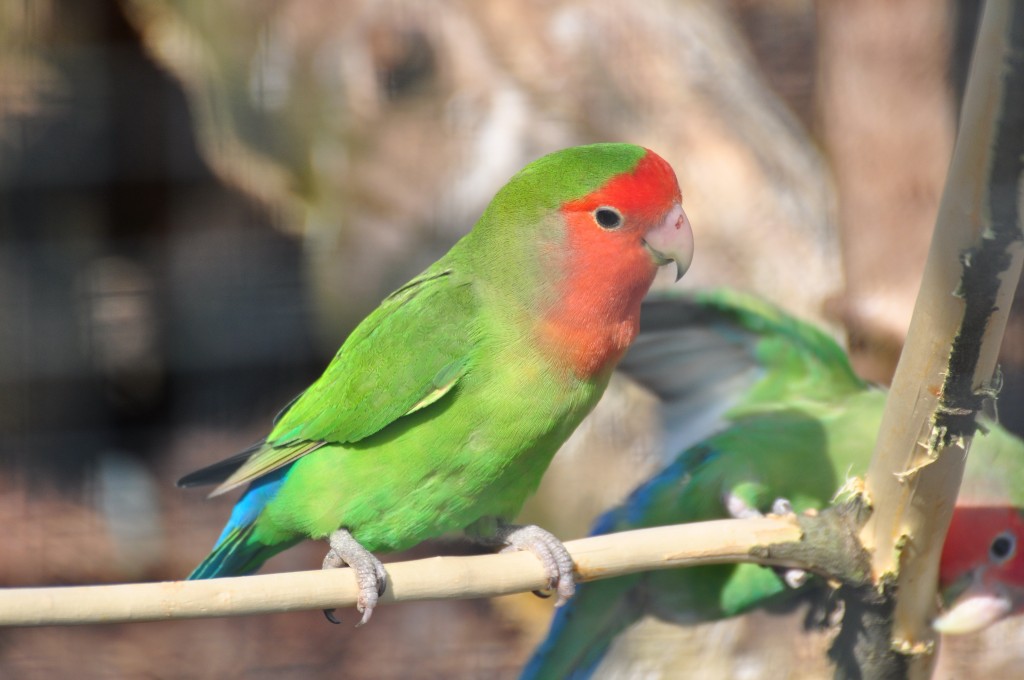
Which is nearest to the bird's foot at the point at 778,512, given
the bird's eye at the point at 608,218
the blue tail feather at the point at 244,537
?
the bird's eye at the point at 608,218

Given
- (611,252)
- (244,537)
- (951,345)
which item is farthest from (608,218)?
(244,537)

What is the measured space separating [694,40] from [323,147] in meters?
0.81

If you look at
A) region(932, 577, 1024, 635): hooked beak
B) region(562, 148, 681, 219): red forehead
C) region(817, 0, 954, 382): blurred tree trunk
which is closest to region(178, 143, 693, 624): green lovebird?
region(562, 148, 681, 219): red forehead

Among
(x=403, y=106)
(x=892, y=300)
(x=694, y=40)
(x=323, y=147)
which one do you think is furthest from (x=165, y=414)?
(x=892, y=300)

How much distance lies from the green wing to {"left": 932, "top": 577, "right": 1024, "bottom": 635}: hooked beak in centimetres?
64

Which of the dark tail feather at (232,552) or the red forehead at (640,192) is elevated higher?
the red forehead at (640,192)

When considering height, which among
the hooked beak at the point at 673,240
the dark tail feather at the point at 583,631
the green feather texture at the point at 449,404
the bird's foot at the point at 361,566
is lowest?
the dark tail feather at the point at 583,631

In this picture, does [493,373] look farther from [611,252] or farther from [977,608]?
[977,608]

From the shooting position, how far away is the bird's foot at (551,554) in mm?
1031

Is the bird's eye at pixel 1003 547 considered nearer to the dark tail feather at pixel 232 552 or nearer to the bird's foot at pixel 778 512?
the bird's foot at pixel 778 512

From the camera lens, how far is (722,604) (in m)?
1.37

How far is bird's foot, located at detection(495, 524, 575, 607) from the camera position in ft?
3.38

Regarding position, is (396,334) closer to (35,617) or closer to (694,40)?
(35,617)

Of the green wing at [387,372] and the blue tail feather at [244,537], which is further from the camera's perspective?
the blue tail feather at [244,537]
